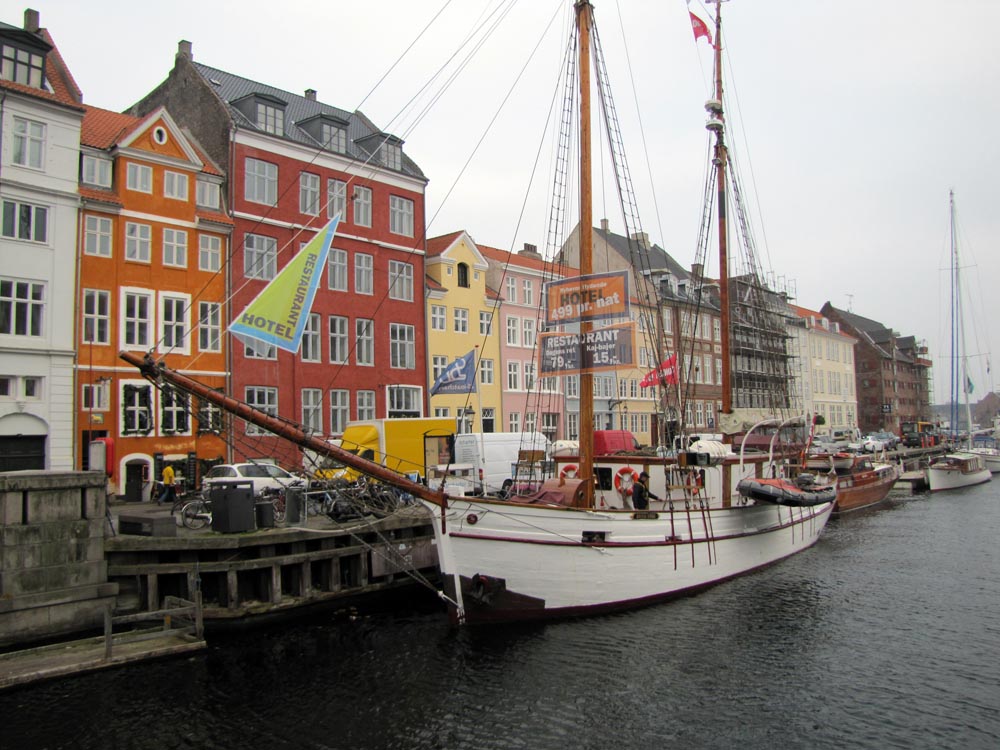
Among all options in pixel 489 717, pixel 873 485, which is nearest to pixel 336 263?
pixel 489 717

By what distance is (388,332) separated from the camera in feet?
128

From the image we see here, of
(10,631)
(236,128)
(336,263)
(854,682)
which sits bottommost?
(854,682)

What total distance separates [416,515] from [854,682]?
473 inches

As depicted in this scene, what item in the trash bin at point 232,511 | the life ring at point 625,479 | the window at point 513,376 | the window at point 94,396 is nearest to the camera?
the trash bin at point 232,511

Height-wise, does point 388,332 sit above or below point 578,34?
below

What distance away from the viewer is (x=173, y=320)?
30.3m

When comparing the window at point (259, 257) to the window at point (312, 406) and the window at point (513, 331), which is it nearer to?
the window at point (312, 406)

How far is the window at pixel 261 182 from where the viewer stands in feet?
112

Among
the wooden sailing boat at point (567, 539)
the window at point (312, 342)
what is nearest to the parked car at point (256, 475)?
the wooden sailing boat at point (567, 539)

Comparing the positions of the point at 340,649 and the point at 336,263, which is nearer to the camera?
the point at 340,649

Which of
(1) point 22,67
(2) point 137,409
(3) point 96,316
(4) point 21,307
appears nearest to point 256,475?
(2) point 137,409

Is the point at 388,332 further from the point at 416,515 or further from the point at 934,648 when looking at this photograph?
the point at 934,648

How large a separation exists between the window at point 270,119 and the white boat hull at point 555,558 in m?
25.2

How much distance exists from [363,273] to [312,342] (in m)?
4.91
